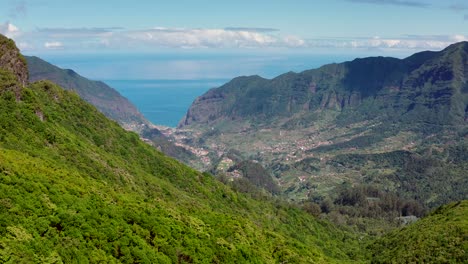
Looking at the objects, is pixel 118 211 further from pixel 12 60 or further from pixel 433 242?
pixel 433 242

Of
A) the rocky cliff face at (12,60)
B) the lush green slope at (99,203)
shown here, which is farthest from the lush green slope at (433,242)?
the rocky cliff face at (12,60)

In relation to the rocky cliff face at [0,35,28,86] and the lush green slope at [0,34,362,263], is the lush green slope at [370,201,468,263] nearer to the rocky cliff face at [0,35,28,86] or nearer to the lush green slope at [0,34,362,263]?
the lush green slope at [0,34,362,263]

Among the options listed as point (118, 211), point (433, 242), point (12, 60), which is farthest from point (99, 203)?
point (433, 242)

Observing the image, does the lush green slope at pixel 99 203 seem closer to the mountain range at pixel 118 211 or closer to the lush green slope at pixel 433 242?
the mountain range at pixel 118 211

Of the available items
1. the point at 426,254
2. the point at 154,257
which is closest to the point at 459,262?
the point at 426,254

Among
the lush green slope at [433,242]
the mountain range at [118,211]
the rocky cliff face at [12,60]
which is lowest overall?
the lush green slope at [433,242]

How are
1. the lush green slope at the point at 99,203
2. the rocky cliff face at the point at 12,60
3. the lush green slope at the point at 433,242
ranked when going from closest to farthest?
the lush green slope at the point at 99,203, the lush green slope at the point at 433,242, the rocky cliff face at the point at 12,60
